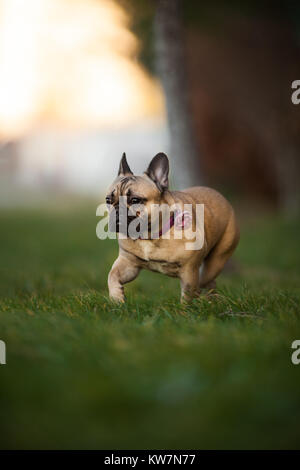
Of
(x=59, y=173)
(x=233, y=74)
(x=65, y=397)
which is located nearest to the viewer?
(x=65, y=397)

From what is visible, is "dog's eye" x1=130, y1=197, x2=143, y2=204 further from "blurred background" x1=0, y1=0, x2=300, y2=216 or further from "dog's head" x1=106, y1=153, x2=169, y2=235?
"blurred background" x1=0, y1=0, x2=300, y2=216

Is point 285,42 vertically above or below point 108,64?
above

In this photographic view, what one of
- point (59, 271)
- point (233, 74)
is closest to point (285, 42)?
point (233, 74)

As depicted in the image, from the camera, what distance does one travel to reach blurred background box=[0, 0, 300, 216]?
6.04 meters

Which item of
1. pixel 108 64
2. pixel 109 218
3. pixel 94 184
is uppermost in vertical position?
pixel 108 64

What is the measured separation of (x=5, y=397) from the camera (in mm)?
1933

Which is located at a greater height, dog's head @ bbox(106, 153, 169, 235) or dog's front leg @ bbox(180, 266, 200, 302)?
dog's head @ bbox(106, 153, 169, 235)

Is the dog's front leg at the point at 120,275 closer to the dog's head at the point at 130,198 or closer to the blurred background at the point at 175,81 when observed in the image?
the dog's head at the point at 130,198

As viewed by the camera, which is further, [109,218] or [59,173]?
[59,173]

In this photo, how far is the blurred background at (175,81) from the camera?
19.8 feet

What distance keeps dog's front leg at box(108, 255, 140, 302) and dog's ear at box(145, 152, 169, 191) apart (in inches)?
23.7

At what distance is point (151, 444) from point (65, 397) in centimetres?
41

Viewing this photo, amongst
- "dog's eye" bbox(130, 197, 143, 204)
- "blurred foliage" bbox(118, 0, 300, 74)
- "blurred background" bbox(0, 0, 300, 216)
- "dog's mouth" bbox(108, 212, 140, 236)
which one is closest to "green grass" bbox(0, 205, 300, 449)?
"dog's mouth" bbox(108, 212, 140, 236)
